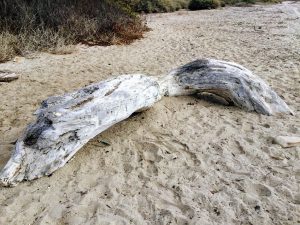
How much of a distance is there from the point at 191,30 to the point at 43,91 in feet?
26.2

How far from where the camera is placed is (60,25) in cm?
1009

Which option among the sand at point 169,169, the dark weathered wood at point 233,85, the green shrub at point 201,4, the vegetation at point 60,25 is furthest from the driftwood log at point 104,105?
the green shrub at point 201,4

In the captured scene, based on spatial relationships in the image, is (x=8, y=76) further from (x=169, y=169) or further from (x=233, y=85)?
(x=169, y=169)

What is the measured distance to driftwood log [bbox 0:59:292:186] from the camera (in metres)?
3.57

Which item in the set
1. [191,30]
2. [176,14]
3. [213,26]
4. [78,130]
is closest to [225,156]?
[78,130]

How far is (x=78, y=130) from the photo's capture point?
12.4ft

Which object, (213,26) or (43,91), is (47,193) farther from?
(213,26)

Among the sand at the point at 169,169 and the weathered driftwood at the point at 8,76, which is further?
the weathered driftwood at the point at 8,76

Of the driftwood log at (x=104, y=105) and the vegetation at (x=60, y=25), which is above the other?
the driftwood log at (x=104, y=105)

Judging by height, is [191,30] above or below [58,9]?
below

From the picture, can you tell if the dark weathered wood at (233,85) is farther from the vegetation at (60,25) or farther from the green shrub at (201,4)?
the green shrub at (201,4)

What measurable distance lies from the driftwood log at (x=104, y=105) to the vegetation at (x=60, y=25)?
4.68 m

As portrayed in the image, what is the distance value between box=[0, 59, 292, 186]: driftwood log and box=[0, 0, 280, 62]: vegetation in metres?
4.68

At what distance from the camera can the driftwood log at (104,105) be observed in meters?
3.57
